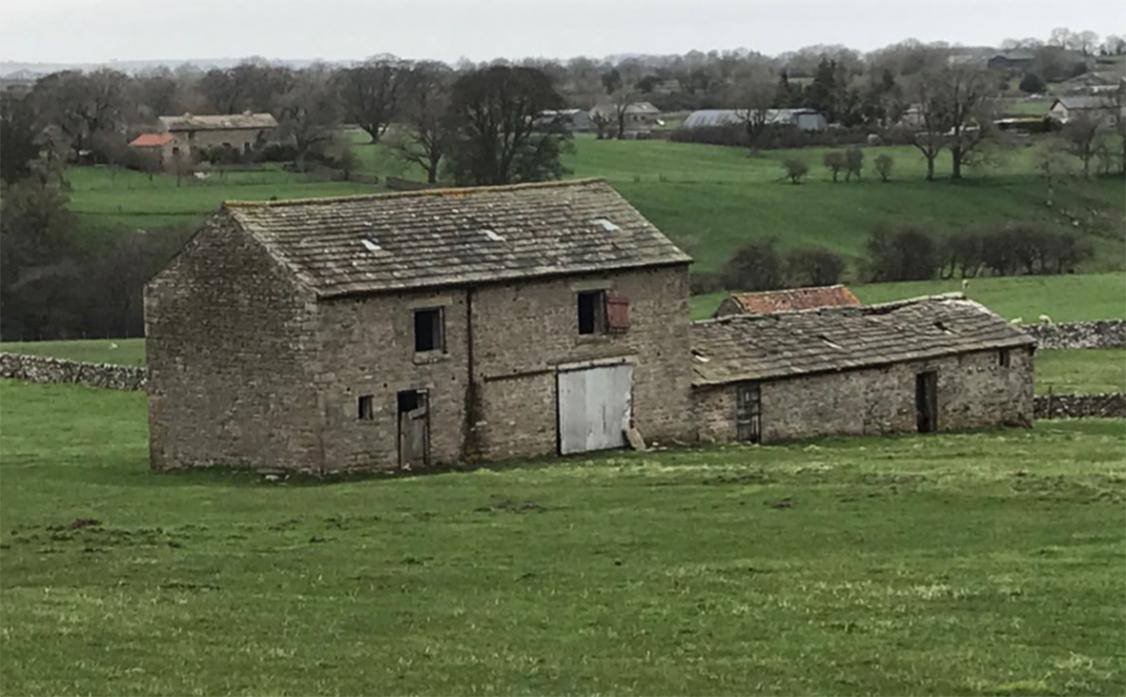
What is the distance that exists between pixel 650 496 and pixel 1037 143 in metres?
108

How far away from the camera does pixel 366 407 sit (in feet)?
117

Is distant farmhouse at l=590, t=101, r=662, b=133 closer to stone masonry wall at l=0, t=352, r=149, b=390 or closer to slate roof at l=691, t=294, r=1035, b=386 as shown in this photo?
stone masonry wall at l=0, t=352, r=149, b=390

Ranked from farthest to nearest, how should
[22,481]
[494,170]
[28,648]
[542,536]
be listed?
1. [494,170]
2. [22,481]
3. [542,536]
4. [28,648]

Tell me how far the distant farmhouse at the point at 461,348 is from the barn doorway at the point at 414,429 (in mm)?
38

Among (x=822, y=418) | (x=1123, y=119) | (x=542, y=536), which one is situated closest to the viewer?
(x=542, y=536)

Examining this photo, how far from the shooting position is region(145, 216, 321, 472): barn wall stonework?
35312 mm

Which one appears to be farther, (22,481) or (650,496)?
(22,481)

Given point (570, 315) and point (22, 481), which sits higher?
point (570, 315)

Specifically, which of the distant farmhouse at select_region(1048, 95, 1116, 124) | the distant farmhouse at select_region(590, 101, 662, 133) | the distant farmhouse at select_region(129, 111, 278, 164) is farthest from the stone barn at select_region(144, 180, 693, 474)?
the distant farmhouse at select_region(590, 101, 662, 133)

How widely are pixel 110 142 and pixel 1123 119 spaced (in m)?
70.8

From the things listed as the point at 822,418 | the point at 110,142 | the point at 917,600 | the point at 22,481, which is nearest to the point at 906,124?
the point at 110,142

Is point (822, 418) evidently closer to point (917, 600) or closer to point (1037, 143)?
point (917, 600)

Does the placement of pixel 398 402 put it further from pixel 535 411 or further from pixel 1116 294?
pixel 1116 294

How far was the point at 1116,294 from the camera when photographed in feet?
246
